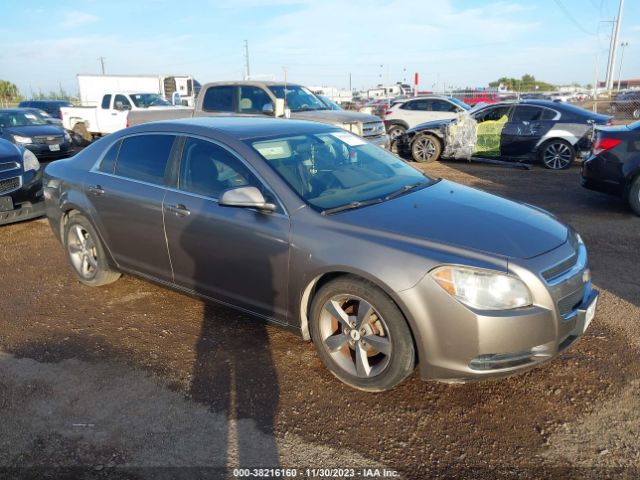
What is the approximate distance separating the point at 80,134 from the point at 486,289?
18216mm

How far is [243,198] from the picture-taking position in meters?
3.39

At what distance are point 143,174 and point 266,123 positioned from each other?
3.61 feet

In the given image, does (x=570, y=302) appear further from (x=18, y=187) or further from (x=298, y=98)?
(x=298, y=98)

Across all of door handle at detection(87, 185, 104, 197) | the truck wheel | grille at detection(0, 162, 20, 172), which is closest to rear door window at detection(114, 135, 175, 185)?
door handle at detection(87, 185, 104, 197)

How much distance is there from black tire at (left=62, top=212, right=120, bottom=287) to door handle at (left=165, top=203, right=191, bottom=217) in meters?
1.14

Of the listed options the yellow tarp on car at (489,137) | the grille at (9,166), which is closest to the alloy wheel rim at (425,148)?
the yellow tarp on car at (489,137)

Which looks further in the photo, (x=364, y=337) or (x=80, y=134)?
(x=80, y=134)

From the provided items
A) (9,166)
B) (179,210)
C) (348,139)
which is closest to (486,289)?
(348,139)

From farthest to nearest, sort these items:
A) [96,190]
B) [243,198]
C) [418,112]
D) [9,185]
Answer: [418,112] < [9,185] < [96,190] < [243,198]

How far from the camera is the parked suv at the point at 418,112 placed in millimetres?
15898

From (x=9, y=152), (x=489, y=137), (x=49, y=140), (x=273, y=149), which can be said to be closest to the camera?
(x=273, y=149)

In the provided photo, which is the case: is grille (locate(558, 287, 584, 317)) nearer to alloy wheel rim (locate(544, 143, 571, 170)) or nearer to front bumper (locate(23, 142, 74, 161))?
alloy wheel rim (locate(544, 143, 571, 170))

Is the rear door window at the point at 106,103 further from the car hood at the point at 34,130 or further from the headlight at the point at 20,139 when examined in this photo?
the headlight at the point at 20,139

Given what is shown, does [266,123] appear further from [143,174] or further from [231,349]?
[231,349]
